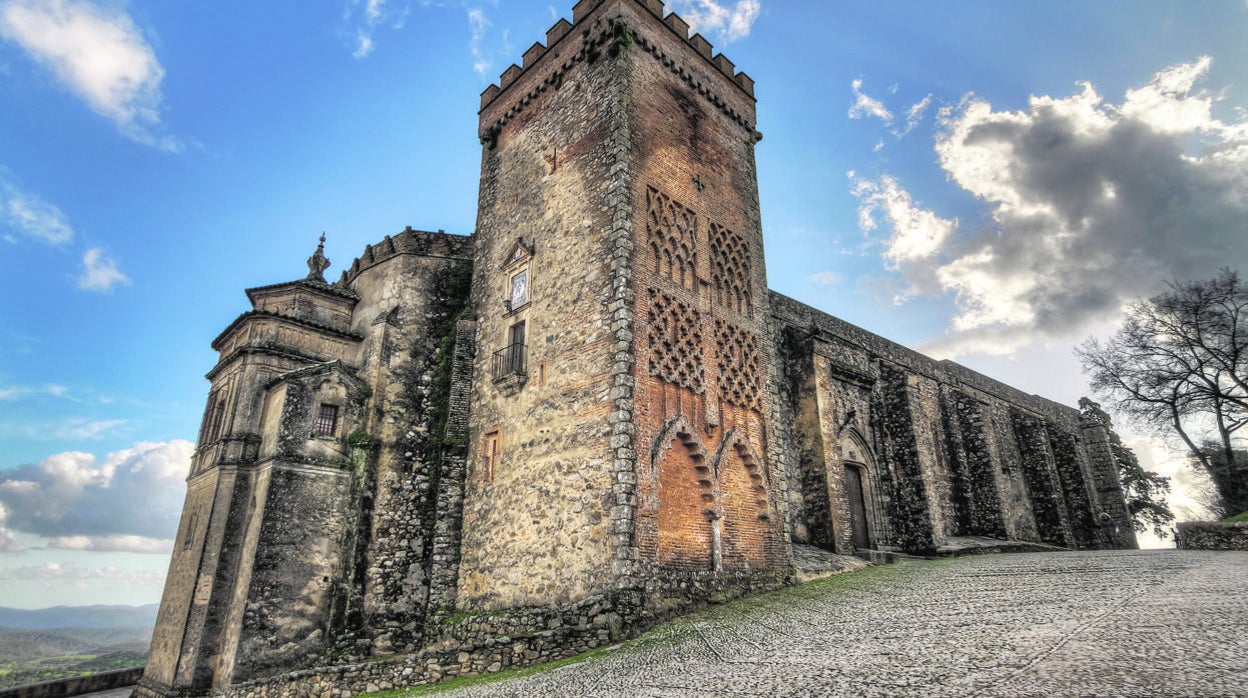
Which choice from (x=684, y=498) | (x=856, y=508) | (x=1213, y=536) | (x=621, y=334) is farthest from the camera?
(x=856, y=508)

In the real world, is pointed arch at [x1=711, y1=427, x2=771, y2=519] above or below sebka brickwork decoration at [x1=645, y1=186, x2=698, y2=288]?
below

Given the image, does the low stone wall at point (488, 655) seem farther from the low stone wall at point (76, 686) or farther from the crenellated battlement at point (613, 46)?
the crenellated battlement at point (613, 46)

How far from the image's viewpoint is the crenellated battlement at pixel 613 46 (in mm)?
14578

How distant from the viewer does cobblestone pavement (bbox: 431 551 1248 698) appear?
520cm

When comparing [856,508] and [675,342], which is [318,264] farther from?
[856,508]

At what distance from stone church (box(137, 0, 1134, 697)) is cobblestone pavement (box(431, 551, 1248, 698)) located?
6.01 ft

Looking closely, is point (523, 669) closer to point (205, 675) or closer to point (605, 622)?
point (605, 622)

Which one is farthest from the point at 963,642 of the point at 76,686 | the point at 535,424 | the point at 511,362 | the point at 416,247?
the point at 76,686

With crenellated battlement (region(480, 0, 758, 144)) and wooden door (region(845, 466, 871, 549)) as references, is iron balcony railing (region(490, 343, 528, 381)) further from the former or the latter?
wooden door (region(845, 466, 871, 549))

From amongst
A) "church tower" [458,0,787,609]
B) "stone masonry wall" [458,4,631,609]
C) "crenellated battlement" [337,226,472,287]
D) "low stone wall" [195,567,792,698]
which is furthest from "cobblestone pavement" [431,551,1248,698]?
"crenellated battlement" [337,226,472,287]

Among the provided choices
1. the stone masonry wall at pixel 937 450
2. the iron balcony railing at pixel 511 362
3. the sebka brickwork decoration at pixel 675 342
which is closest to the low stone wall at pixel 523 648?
the sebka brickwork decoration at pixel 675 342

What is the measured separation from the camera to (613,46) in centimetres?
1420

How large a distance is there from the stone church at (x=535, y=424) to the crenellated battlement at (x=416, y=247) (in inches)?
3.6

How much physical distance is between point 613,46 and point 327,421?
35.0 feet
